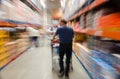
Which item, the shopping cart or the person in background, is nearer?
the shopping cart

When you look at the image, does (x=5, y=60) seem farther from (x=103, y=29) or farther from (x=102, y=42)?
(x=103, y=29)

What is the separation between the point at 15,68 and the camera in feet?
21.3

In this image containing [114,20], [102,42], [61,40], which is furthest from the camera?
[61,40]

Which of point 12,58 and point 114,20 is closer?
point 114,20

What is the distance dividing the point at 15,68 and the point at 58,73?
142 centimetres

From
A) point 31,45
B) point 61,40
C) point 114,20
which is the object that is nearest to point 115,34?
point 114,20

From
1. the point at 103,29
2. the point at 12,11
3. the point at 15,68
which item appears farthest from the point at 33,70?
the point at 103,29

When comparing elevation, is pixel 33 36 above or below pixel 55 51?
above

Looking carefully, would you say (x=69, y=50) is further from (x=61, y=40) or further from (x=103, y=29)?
(x=103, y=29)

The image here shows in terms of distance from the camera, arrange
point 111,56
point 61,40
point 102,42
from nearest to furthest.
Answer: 1. point 111,56
2. point 102,42
3. point 61,40

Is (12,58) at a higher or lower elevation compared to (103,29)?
lower

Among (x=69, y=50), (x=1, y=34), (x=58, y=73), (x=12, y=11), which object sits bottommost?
(x=58, y=73)

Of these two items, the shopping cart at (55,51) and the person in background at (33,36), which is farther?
the person in background at (33,36)

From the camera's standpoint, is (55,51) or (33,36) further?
(33,36)
